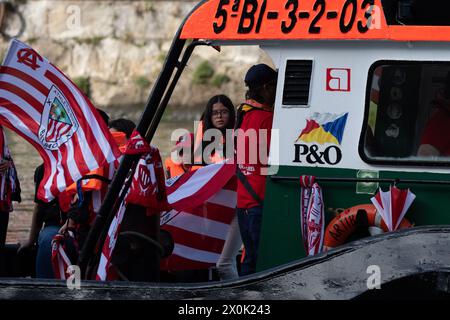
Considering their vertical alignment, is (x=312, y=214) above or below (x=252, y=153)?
below

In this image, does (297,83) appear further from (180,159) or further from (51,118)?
(180,159)

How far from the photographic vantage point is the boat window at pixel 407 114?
6234 mm

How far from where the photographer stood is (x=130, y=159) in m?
6.43

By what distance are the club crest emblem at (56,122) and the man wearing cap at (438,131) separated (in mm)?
2043

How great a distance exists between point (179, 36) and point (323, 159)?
1070mm

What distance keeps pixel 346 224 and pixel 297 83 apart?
841 millimetres

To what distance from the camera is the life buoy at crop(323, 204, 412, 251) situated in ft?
20.5

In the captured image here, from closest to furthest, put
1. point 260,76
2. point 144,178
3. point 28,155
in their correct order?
point 144,178
point 260,76
point 28,155

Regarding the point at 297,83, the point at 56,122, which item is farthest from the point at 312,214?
the point at 56,122

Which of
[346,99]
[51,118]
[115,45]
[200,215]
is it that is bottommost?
[200,215]

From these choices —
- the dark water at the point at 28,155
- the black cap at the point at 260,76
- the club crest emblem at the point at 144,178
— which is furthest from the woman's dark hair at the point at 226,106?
the dark water at the point at 28,155

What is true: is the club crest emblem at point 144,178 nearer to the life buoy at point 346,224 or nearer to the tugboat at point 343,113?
the tugboat at point 343,113

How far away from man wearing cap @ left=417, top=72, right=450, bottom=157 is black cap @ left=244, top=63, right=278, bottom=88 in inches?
46.4

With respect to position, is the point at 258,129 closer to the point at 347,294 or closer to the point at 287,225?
the point at 287,225
